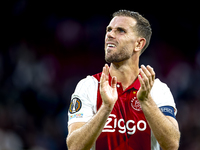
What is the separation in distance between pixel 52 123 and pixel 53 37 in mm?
2323

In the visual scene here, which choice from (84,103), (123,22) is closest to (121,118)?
(84,103)

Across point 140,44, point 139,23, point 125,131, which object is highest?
point 139,23

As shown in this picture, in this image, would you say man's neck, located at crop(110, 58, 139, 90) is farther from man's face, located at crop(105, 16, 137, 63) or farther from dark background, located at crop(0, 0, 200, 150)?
dark background, located at crop(0, 0, 200, 150)

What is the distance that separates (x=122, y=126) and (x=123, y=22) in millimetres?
1192

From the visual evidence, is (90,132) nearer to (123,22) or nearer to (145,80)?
(145,80)

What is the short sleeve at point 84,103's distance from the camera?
307 centimetres

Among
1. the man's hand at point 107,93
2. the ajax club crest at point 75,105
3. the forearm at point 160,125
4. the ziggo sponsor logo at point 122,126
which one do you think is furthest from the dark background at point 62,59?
the forearm at point 160,125

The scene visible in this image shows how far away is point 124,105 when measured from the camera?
10.4ft

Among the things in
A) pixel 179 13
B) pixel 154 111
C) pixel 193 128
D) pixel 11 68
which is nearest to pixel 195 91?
pixel 193 128

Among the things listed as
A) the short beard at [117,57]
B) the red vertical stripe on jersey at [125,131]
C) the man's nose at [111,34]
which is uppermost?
the man's nose at [111,34]

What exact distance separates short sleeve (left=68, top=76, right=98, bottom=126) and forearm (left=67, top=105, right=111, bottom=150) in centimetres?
27

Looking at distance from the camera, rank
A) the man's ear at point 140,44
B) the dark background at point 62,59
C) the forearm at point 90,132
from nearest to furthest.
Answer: the forearm at point 90,132
the man's ear at point 140,44
the dark background at point 62,59

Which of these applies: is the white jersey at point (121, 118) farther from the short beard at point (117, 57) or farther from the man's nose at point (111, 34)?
the man's nose at point (111, 34)

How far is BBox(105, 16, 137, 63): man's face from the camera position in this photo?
329cm
